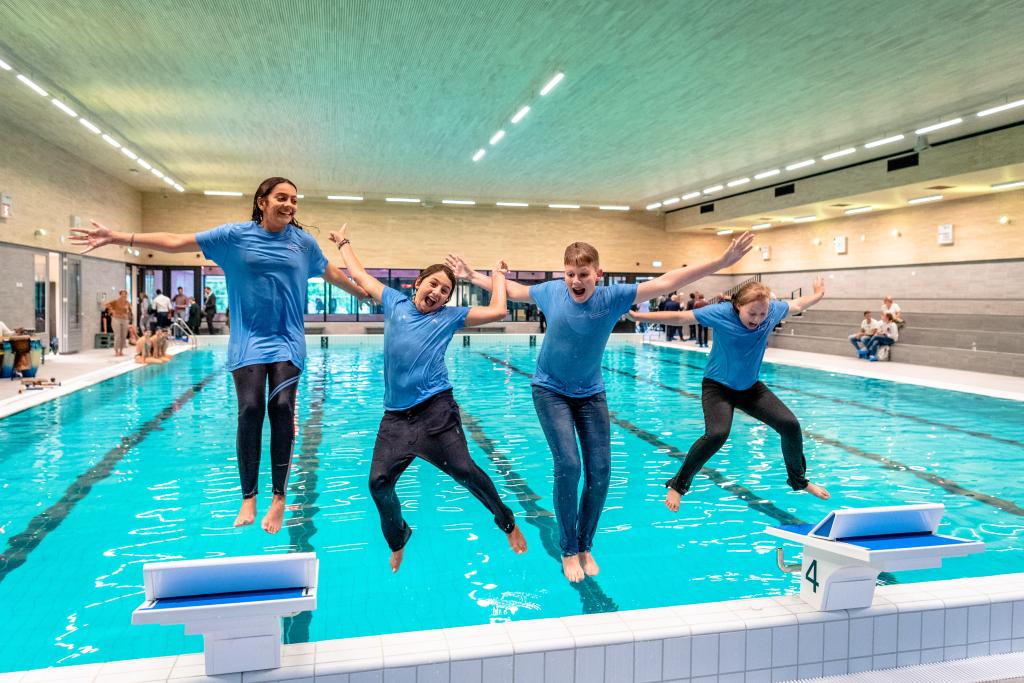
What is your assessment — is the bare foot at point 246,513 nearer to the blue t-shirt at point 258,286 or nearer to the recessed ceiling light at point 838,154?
the blue t-shirt at point 258,286

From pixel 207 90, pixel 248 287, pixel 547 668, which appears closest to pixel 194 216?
pixel 207 90

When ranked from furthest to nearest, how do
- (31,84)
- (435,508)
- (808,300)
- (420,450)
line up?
(31,84) < (435,508) < (808,300) < (420,450)

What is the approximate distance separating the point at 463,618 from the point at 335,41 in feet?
Answer: 28.3

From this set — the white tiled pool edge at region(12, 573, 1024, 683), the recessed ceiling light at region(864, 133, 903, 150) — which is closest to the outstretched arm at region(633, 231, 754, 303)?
the white tiled pool edge at region(12, 573, 1024, 683)

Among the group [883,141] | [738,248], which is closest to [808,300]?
[738,248]

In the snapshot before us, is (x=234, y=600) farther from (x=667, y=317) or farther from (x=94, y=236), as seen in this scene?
(x=667, y=317)

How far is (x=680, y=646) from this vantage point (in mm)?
2672

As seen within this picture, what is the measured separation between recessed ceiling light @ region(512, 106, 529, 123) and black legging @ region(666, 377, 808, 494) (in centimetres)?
954

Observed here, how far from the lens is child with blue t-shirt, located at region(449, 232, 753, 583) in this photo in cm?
339

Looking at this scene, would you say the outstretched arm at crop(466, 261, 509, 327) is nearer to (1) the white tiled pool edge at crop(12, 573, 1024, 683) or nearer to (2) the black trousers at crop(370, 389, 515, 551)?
(2) the black trousers at crop(370, 389, 515, 551)

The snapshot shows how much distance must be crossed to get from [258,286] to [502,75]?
342 inches

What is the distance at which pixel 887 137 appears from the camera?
1479 centimetres

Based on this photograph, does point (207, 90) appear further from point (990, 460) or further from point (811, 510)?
point (990, 460)

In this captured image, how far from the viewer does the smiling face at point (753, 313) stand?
168 inches
